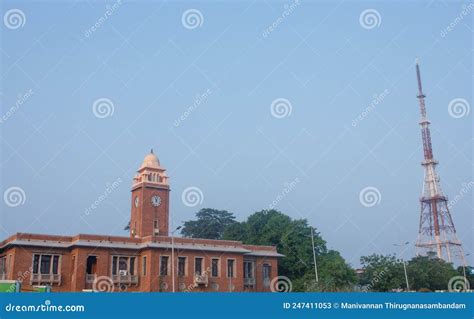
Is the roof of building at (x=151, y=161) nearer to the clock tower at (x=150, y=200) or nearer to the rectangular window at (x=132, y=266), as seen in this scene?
the clock tower at (x=150, y=200)

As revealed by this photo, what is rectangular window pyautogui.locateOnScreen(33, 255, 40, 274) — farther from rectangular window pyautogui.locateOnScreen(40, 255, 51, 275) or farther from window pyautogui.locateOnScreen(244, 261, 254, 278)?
window pyautogui.locateOnScreen(244, 261, 254, 278)

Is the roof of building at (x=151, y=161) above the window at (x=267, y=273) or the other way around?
above

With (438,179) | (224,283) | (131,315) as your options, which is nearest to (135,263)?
(224,283)

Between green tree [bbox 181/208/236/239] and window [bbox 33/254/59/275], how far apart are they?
21.3m

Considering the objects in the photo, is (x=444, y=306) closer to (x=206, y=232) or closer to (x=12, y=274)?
(x=12, y=274)

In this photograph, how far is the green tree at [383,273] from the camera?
3234 centimetres

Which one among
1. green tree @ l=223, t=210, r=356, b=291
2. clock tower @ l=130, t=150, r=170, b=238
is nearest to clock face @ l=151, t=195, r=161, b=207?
clock tower @ l=130, t=150, r=170, b=238

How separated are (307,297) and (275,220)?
2929cm

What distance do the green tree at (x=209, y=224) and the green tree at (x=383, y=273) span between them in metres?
18.6

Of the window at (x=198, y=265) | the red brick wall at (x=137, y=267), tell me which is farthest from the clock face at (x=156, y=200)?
the window at (x=198, y=265)

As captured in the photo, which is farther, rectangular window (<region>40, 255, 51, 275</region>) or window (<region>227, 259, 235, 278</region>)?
window (<region>227, 259, 235, 278</region>)

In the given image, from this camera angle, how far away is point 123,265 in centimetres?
3200

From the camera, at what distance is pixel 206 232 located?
50625 millimetres

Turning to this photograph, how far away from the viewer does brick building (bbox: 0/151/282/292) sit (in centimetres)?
2983
